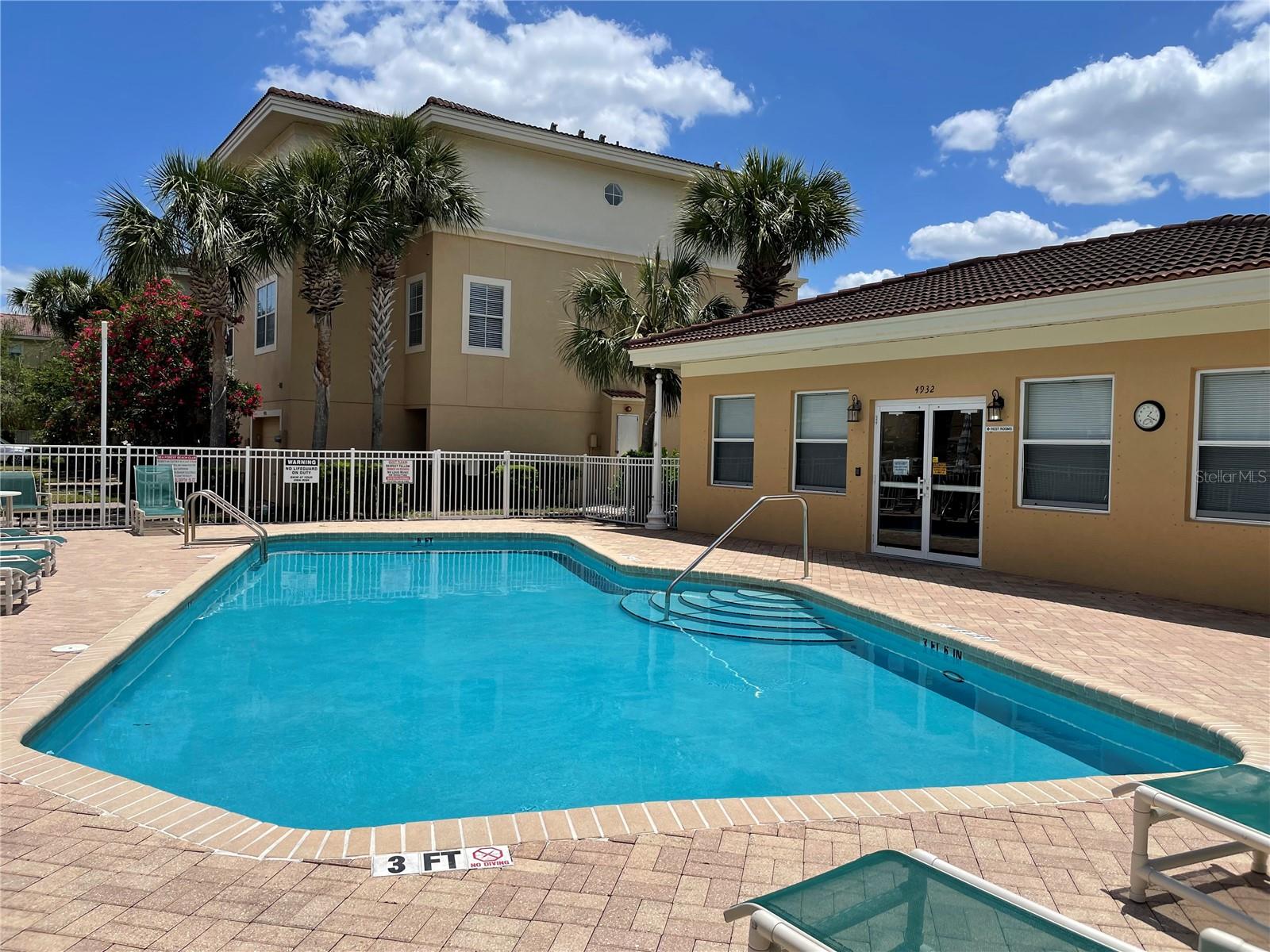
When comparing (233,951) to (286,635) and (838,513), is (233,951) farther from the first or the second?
(838,513)

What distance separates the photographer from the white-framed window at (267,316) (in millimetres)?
21969

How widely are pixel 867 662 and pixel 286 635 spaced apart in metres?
5.81

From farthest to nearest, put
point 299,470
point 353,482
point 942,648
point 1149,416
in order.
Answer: point 353,482 → point 299,470 → point 1149,416 → point 942,648

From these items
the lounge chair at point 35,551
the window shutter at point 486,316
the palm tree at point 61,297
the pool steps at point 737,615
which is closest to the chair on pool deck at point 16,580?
the lounge chair at point 35,551

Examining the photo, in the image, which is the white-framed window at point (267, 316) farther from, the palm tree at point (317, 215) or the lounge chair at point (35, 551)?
the lounge chair at point (35, 551)

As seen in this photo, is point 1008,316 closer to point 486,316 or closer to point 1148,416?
point 1148,416

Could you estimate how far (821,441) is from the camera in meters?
13.3

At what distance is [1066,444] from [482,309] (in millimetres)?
14844

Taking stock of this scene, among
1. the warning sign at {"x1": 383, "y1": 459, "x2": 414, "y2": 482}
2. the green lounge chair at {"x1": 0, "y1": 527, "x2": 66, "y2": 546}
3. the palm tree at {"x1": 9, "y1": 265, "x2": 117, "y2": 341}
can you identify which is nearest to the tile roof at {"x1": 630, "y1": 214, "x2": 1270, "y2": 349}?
the warning sign at {"x1": 383, "y1": 459, "x2": 414, "y2": 482}

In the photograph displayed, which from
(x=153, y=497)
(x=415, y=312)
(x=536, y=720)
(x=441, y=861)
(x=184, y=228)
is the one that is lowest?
(x=536, y=720)

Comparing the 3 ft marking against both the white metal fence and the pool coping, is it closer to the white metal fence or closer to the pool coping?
the pool coping

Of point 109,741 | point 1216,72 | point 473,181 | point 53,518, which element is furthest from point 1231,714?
point 473,181

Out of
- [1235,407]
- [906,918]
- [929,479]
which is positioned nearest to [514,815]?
[906,918]

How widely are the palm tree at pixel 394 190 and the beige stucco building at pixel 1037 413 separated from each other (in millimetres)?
7633
